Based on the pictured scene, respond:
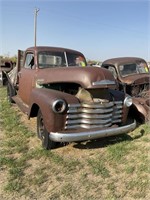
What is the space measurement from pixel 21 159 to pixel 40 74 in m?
1.97

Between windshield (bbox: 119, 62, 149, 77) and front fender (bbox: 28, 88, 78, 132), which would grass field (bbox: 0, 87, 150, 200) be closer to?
front fender (bbox: 28, 88, 78, 132)

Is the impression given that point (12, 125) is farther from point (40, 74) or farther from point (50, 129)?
point (50, 129)

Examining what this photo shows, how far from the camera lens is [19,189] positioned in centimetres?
320

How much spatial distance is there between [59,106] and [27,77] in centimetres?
224

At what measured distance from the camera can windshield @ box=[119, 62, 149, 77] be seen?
8328mm

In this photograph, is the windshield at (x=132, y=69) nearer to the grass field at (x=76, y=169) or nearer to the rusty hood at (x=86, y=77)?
the grass field at (x=76, y=169)

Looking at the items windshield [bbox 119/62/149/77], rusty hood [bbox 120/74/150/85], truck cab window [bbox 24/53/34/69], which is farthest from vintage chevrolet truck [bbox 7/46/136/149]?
windshield [bbox 119/62/149/77]

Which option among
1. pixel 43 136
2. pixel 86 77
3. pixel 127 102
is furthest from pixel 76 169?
pixel 127 102

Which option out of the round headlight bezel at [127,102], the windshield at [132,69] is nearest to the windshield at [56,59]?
the round headlight bezel at [127,102]

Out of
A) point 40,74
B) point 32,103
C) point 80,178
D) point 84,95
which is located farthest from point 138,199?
point 40,74

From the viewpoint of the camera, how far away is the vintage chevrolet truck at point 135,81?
604 centimetres

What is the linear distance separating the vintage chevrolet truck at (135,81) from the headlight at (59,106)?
8.40 ft

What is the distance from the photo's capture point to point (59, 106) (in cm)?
407

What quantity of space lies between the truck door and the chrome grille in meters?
1.86
